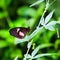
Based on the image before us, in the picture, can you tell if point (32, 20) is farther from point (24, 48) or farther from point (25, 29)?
point (25, 29)

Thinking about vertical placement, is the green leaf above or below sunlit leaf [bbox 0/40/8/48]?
above

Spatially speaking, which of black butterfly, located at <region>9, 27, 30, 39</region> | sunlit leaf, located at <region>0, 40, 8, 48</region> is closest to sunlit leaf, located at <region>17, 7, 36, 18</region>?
sunlit leaf, located at <region>0, 40, 8, 48</region>

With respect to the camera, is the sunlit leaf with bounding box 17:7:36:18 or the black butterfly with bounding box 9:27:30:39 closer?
the black butterfly with bounding box 9:27:30:39

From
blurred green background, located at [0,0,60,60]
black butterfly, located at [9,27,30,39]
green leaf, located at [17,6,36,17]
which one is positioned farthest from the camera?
green leaf, located at [17,6,36,17]

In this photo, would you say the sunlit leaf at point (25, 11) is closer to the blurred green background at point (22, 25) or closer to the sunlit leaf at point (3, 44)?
the blurred green background at point (22, 25)

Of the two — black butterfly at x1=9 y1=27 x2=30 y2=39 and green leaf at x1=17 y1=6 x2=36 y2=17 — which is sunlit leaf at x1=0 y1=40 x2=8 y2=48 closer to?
green leaf at x1=17 y1=6 x2=36 y2=17

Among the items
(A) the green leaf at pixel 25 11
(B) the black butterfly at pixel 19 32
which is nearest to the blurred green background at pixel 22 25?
(A) the green leaf at pixel 25 11

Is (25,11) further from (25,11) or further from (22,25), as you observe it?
(22,25)

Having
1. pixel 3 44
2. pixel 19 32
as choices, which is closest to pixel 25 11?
pixel 3 44

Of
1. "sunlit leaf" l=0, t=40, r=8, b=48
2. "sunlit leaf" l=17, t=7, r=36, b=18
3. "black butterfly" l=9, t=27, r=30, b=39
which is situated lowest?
"black butterfly" l=9, t=27, r=30, b=39

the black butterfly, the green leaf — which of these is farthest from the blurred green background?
the black butterfly

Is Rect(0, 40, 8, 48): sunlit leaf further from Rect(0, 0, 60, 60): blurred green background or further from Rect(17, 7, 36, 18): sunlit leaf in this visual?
Rect(17, 7, 36, 18): sunlit leaf

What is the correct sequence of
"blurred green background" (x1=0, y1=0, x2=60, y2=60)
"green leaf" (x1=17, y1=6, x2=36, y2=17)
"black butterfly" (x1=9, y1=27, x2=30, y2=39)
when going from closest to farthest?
"black butterfly" (x1=9, y1=27, x2=30, y2=39), "blurred green background" (x1=0, y1=0, x2=60, y2=60), "green leaf" (x1=17, y1=6, x2=36, y2=17)
